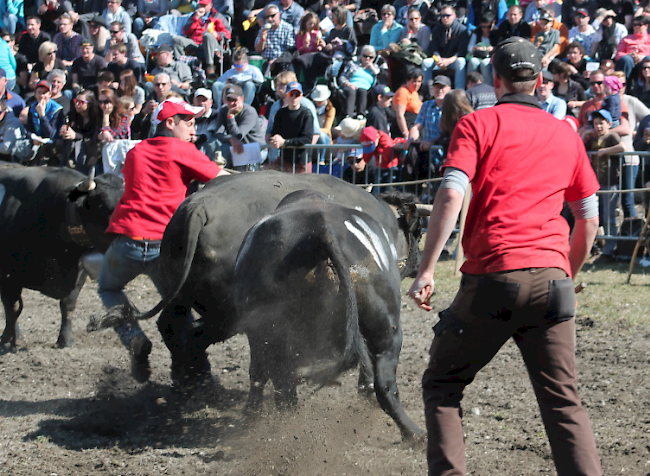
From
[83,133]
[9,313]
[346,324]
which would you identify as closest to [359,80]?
[83,133]

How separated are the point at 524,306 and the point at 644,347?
368cm

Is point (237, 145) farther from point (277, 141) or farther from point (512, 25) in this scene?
point (512, 25)

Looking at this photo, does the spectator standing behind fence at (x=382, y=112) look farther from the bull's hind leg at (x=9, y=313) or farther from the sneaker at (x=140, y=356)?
the sneaker at (x=140, y=356)

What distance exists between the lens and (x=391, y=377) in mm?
4254

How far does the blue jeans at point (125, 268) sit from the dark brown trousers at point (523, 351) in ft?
8.37

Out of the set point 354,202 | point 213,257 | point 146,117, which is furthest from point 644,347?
point 146,117

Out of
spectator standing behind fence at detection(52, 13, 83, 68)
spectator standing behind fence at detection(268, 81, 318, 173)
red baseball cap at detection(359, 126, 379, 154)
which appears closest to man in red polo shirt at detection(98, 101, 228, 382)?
spectator standing behind fence at detection(268, 81, 318, 173)

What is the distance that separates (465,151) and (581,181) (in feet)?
1.82

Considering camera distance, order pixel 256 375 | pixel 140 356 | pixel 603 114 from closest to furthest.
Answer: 1. pixel 256 375
2. pixel 140 356
3. pixel 603 114

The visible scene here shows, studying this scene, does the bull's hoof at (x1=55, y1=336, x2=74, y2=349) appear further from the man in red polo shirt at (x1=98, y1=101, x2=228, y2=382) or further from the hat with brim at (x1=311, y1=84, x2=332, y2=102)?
the hat with brim at (x1=311, y1=84, x2=332, y2=102)

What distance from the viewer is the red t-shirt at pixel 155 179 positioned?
5.07 metres

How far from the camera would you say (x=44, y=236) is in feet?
21.3

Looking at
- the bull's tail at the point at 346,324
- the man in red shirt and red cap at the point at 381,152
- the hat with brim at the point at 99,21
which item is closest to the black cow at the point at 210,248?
the bull's tail at the point at 346,324

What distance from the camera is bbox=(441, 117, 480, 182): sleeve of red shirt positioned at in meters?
2.89
